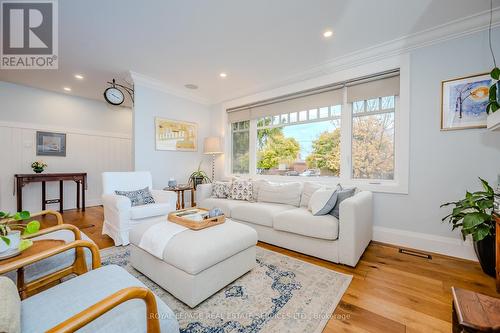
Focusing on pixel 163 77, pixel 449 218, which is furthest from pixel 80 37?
pixel 449 218

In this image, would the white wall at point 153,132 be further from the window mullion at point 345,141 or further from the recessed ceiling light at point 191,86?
the window mullion at point 345,141

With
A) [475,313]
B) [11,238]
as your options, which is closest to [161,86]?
[11,238]

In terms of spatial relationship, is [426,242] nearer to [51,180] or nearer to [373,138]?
[373,138]

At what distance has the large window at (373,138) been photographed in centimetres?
285

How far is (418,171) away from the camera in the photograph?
255 centimetres

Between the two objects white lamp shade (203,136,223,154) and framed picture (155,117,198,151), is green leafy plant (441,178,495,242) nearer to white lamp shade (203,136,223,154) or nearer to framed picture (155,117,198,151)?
white lamp shade (203,136,223,154)

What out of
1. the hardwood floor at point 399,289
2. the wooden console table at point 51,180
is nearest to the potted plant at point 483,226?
the hardwood floor at point 399,289

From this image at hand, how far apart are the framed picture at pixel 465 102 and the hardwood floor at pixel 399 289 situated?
4.88 feet

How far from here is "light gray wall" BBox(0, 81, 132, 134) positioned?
4047 mm

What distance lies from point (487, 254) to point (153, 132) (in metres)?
4.69

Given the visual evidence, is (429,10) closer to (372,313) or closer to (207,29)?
(207,29)

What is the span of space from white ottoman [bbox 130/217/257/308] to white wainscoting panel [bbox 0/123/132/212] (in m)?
3.97

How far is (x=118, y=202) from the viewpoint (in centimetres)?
264

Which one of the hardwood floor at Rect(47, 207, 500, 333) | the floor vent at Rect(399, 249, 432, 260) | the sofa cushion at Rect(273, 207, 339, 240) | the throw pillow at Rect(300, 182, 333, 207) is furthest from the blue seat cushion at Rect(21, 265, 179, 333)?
the floor vent at Rect(399, 249, 432, 260)
